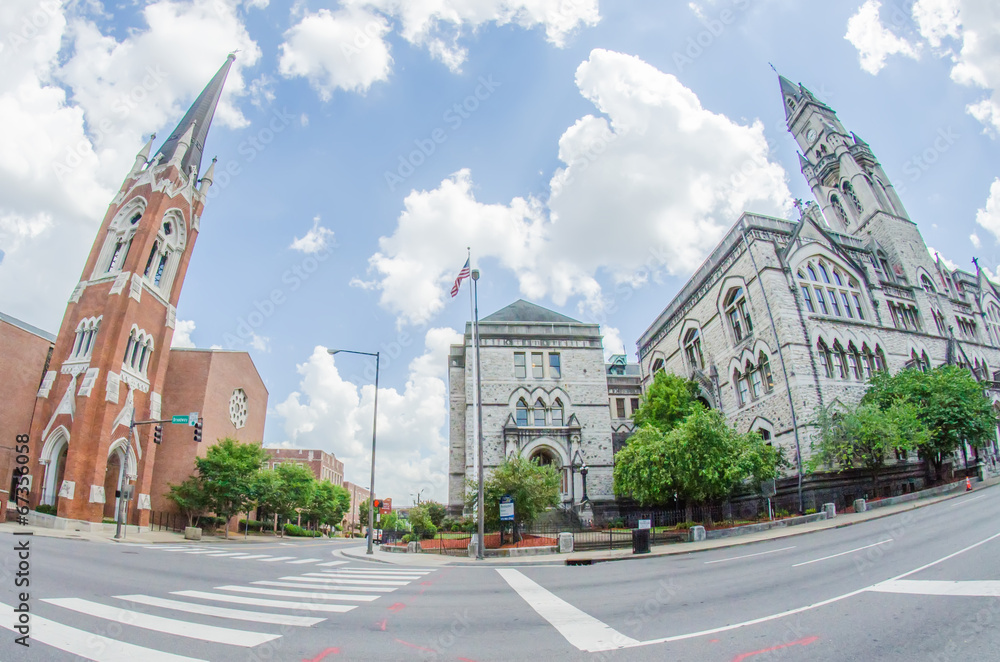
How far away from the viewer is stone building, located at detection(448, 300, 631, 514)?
33.5 metres

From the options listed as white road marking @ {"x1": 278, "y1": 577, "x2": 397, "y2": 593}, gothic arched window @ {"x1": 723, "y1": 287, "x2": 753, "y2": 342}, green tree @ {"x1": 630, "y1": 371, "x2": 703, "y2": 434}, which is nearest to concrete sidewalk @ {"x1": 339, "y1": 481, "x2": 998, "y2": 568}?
white road marking @ {"x1": 278, "y1": 577, "x2": 397, "y2": 593}

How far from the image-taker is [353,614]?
21.9 ft

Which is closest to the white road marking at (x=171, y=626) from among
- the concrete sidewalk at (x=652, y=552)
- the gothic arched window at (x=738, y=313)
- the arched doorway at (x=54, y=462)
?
the concrete sidewalk at (x=652, y=552)

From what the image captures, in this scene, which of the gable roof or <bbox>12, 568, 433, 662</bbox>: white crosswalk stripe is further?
the gable roof

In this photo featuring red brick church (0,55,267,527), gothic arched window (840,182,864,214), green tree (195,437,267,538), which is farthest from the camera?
gothic arched window (840,182,864,214)

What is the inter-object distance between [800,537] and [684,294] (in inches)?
1046

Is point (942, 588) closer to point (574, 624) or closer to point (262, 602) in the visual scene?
point (574, 624)

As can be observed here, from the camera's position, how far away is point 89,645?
456cm

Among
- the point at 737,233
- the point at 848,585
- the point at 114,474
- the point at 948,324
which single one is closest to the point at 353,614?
the point at 848,585

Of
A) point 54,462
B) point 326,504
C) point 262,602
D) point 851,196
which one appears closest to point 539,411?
point 262,602

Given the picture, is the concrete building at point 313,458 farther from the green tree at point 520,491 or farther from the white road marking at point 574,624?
the white road marking at point 574,624

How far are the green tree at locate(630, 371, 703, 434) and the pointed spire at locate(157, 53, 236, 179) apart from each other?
Answer: 1814 inches

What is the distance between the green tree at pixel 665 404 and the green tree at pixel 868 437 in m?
8.21

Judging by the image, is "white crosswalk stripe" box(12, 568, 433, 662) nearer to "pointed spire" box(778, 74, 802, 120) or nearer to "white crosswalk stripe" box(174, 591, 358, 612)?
"white crosswalk stripe" box(174, 591, 358, 612)
